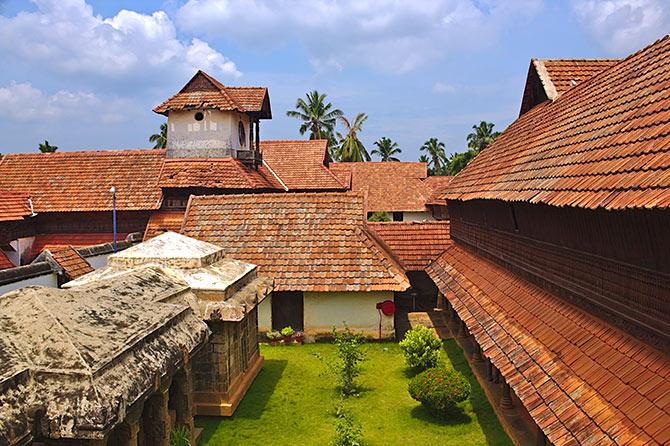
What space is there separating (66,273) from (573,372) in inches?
484

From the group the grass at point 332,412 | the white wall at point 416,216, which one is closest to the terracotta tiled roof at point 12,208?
the grass at point 332,412

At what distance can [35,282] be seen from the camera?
1346 cm

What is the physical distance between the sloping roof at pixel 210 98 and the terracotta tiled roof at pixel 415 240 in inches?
333

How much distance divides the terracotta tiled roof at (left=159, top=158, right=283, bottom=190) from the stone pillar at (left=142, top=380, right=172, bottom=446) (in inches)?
601

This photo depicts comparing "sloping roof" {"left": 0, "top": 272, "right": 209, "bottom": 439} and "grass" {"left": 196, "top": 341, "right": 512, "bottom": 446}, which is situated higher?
"sloping roof" {"left": 0, "top": 272, "right": 209, "bottom": 439}

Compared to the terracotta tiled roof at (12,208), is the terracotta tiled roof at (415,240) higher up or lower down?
lower down

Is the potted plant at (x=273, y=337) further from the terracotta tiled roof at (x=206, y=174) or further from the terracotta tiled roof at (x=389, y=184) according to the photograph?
the terracotta tiled roof at (x=389, y=184)

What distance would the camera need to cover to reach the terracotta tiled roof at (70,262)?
47.5 ft

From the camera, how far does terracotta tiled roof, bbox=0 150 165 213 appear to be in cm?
2309

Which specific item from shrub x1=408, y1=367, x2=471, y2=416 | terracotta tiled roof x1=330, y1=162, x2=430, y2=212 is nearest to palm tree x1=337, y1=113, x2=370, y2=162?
terracotta tiled roof x1=330, y1=162, x2=430, y2=212

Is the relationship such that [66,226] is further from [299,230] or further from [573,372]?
[573,372]

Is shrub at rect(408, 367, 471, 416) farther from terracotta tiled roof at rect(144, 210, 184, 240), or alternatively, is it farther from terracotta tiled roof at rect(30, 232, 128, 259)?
terracotta tiled roof at rect(30, 232, 128, 259)

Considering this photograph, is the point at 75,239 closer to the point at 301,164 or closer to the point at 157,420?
the point at 301,164

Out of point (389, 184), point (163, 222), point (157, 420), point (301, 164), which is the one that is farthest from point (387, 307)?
point (389, 184)
